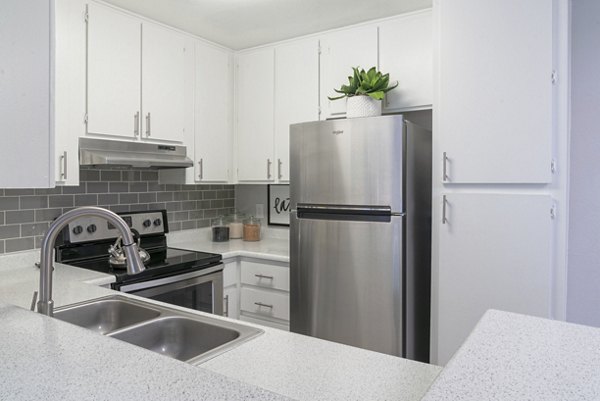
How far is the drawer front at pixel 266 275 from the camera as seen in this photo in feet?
8.92

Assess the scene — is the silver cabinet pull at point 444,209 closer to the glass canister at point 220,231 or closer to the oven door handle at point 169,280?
the oven door handle at point 169,280

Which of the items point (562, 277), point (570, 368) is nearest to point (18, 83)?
point (570, 368)

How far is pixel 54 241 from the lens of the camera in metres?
1.05

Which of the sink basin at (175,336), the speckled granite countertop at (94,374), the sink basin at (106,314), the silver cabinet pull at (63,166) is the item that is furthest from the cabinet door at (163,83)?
the speckled granite countertop at (94,374)

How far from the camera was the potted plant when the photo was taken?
2404mm

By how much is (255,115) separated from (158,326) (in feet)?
6.69

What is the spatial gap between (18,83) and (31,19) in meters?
0.15

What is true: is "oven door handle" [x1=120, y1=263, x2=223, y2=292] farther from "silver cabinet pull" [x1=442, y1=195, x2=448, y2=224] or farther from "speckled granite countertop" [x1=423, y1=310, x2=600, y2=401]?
"speckled granite countertop" [x1=423, y1=310, x2=600, y2=401]

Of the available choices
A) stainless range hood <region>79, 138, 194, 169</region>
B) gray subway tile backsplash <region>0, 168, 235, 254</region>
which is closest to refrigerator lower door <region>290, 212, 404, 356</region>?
stainless range hood <region>79, 138, 194, 169</region>

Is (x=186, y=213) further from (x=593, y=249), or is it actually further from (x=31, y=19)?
(x=593, y=249)

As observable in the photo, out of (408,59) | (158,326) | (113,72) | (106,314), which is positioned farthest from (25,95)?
(408,59)

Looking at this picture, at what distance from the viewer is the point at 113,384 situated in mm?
625

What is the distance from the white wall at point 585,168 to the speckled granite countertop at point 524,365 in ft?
5.35

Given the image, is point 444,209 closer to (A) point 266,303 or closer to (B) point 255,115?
(A) point 266,303
